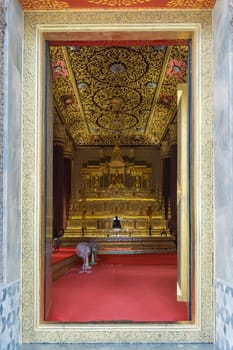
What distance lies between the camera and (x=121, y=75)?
7.33 meters

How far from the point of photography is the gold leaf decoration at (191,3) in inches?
128

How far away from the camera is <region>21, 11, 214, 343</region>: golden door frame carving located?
3.29 meters

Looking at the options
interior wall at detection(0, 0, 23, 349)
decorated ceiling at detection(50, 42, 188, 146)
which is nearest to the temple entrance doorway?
decorated ceiling at detection(50, 42, 188, 146)

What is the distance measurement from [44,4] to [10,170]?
1.41 meters

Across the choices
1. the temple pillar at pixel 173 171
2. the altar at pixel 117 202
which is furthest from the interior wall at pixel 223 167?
the altar at pixel 117 202

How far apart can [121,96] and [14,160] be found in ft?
19.2

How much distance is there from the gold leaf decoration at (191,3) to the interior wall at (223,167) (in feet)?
0.26

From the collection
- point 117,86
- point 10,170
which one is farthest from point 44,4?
point 117,86

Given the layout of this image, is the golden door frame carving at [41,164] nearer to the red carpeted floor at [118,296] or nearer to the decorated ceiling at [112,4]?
the decorated ceiling at [112,4]

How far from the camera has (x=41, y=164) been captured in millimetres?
3391

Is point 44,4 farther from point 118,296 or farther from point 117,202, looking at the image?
point 117,202

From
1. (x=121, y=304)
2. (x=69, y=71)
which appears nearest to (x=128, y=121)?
(x=69, y=71)

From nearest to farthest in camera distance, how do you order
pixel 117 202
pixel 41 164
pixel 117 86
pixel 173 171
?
pixel 41 164, pixel 117 86, pixel 173 171, pixel 117 202

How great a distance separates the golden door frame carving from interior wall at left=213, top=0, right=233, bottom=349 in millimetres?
135
